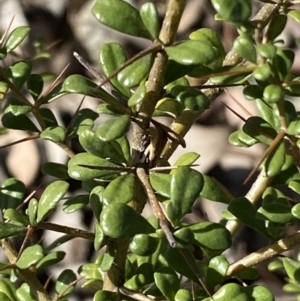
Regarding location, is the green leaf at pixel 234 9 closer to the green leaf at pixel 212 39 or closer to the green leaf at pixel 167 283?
the green leaf at pixel 212 39

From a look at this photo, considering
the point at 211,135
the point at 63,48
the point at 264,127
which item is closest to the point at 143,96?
the point at 264,127

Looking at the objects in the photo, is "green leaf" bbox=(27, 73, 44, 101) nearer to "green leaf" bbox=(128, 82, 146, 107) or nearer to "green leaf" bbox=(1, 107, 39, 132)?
"green leaf" bbox=(1, 107, 39, 132)

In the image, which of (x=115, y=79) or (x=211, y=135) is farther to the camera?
(x=211, y=135)

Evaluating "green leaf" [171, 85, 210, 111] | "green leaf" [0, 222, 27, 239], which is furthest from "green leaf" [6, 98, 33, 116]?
"green leaf" [171, 85, 210, 111]

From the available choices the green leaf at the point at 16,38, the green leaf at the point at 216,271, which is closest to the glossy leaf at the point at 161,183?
the green leaf at the point at 216,271

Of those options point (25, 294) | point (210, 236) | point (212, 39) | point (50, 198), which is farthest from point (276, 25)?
point (25, 294)

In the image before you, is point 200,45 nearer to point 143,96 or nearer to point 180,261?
point 143,96

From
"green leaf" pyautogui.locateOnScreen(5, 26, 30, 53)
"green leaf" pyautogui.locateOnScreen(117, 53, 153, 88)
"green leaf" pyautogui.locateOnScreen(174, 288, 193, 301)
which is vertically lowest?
"green leaf" pyautogui.locateOnScreen(174, 288, 193, 301)
